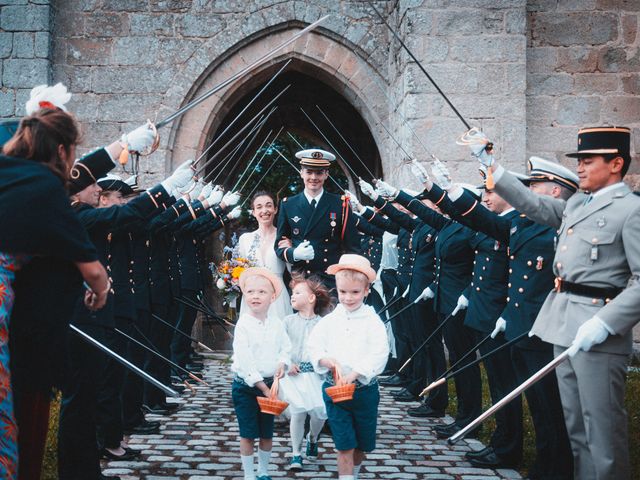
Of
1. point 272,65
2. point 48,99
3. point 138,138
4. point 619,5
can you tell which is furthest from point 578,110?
point 48,99

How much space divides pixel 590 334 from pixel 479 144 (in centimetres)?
108

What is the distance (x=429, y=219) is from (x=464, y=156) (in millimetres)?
2846

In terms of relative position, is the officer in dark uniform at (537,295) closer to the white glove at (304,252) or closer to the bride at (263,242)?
the white glove at (304,252)

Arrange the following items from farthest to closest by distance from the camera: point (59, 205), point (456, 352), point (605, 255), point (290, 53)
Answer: point (290, 53) < point (456, 352) < point (605, 255) < point (59, 205)

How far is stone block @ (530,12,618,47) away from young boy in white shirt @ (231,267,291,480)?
253 inches

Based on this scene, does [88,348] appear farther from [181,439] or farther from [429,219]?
[429,219]

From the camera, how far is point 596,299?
3.77 m

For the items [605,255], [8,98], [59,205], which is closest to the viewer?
[59,205]

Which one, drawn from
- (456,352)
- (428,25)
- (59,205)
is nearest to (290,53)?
(428,25)

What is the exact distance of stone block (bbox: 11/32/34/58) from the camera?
10375mm

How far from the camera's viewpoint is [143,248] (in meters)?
6.44

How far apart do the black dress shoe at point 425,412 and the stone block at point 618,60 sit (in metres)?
5.24

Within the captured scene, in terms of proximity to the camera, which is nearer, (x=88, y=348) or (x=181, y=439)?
(x=88, y=348)

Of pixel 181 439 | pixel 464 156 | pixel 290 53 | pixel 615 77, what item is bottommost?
pixel 181 439
